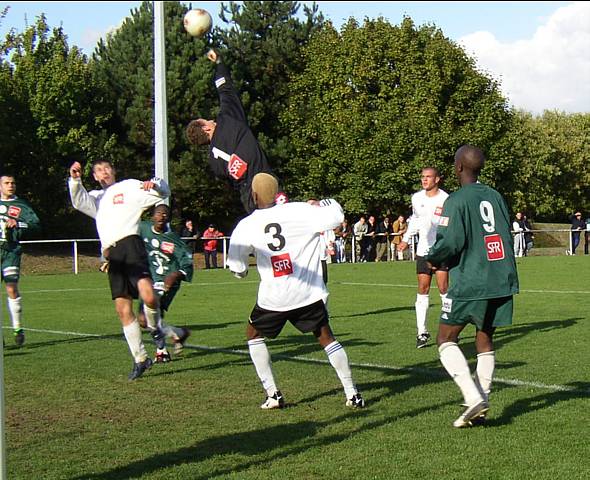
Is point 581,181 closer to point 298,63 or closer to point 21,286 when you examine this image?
point 298,63

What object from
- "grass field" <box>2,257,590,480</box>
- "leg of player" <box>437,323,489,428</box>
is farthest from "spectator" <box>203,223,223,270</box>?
"leg of player" <box>437,323,489,428</box>

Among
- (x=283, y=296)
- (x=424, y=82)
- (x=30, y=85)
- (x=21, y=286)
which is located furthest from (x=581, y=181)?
(x=283, y=296)

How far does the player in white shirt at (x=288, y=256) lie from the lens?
24.5 feet

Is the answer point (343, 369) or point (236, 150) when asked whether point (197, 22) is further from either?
point (343, 369)

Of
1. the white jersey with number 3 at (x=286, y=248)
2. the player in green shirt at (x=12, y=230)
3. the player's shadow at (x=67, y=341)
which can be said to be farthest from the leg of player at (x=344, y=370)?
the player in green shirt at (x=12, y=230)

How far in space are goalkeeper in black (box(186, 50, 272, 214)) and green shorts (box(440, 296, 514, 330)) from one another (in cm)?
274

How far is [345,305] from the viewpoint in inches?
701

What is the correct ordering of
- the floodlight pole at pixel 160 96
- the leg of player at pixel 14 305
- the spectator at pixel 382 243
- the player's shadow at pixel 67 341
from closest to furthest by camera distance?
the player's shadow at pixel 67 341 → the leg of player at pixel 14 305 → the floodlight pole at pixel 160 96 → the spectator at pixel 382 243

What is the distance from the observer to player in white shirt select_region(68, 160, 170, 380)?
31.2ft

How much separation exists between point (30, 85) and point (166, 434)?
40539mm

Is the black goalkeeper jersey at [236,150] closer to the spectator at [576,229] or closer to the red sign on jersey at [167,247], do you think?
the red sign on jersey at [167,247]

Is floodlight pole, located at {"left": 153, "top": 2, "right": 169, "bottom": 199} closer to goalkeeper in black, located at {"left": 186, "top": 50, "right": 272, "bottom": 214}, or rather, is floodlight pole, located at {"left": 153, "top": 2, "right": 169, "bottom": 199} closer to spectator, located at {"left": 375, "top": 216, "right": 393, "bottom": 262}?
goalkeeper in black, located at {"left": 186, "top": 50, "right": 272, "bottom": 214}

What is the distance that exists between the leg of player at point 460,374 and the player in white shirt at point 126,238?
3.41 m

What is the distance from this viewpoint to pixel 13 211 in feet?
42.0
